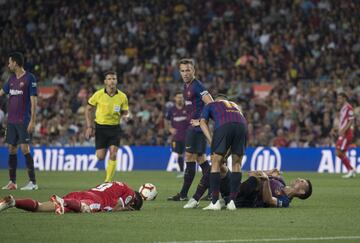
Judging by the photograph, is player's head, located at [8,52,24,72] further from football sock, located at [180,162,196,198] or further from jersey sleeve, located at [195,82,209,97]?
jersey sleeve, located at [195,82,209,97]

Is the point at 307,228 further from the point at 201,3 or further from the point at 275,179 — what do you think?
the point at 201,3

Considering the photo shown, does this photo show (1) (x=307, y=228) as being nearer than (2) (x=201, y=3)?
Yes

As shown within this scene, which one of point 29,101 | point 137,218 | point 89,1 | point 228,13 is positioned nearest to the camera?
point 137,218

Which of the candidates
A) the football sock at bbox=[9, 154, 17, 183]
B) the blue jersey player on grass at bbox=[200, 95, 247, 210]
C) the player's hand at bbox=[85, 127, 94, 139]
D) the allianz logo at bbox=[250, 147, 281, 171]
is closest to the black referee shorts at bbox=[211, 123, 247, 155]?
the blue jersey player on grass at bbox=[200, 95, 247, 210]

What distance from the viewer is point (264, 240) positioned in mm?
10086

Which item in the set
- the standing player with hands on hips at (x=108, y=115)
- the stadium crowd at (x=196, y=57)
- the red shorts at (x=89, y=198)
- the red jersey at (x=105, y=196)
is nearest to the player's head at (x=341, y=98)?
the stadium crowd at (x=196, y=57)

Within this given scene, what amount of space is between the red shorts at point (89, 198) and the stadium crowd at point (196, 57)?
59.2 feet

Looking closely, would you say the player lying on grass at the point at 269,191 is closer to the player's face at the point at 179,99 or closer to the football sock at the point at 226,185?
the football sock at the point at 226,185

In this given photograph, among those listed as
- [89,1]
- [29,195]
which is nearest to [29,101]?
[29,195]

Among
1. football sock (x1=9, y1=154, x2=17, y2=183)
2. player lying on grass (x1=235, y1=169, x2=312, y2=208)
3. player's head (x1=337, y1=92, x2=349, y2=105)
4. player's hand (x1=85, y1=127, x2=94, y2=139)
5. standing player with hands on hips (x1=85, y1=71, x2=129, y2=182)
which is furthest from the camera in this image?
player's head (x1=337, y1=92, x2=349, y2=105)

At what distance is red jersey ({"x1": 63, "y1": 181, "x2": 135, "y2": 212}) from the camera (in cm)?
1292

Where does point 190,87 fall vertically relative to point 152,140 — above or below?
above

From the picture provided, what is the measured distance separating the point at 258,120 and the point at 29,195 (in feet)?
51.7

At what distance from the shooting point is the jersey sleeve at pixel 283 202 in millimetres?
14375
